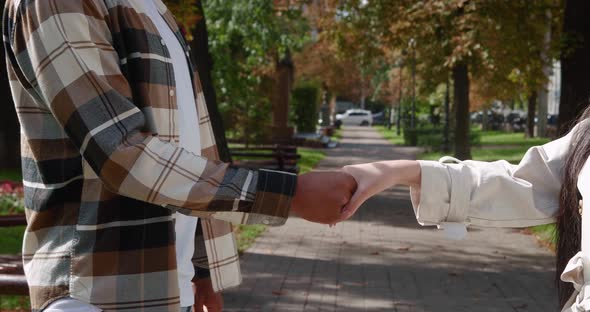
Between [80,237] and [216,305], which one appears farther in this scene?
[216,305]

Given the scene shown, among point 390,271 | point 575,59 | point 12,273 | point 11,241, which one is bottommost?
point 390,271

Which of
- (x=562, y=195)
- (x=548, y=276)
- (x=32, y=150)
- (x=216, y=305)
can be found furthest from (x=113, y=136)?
(x=548, y=276)

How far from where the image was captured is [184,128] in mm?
2594

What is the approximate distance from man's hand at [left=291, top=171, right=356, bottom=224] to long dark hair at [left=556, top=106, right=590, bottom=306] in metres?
0.63

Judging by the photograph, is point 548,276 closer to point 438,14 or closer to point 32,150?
point 32,150

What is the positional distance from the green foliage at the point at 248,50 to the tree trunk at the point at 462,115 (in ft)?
15.9

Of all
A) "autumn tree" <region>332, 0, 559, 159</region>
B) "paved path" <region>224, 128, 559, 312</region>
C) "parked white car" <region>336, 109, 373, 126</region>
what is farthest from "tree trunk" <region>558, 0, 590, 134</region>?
"parked white car" <region>336, 109, 373, 126</region>

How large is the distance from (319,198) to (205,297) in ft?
2.96

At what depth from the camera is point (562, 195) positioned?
2451 millimetres

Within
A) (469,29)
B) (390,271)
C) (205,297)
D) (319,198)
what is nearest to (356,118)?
(469,29)

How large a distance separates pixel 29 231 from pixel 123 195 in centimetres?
31

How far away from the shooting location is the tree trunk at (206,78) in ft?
36.1

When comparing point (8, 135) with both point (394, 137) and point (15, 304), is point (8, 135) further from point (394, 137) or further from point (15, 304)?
point (394, 137)

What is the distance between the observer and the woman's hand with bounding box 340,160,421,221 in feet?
7.78
